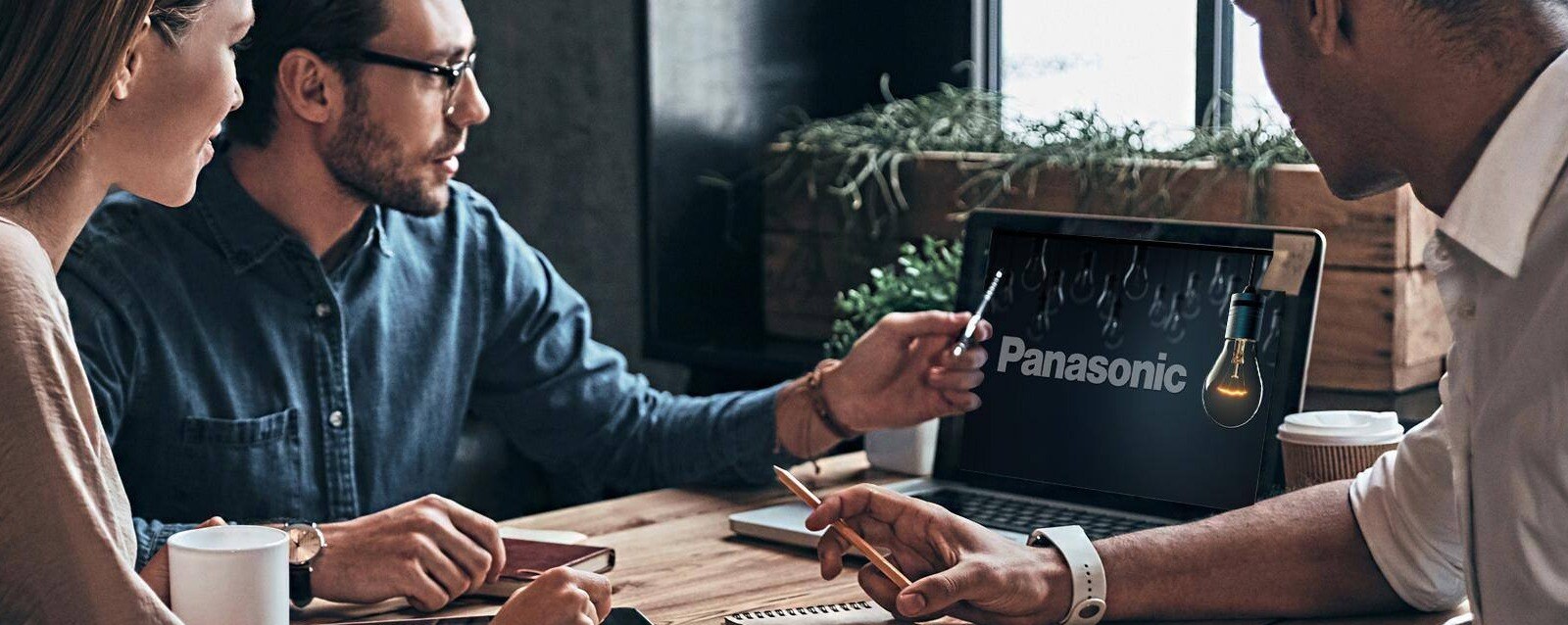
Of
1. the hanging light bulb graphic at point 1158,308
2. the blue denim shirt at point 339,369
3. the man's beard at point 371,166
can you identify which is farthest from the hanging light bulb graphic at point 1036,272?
the man's beard at point 371,166

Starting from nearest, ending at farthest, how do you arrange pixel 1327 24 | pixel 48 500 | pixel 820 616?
1. pixel 48 500
2. pixel 1327 24
3. pixel 820 616

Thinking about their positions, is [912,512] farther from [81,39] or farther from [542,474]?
[542,474]

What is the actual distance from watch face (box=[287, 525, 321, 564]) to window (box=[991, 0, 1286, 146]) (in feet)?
4.41

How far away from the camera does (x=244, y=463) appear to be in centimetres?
183

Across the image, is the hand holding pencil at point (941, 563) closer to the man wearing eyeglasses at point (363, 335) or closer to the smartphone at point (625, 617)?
the smartphone at point (625, 617)

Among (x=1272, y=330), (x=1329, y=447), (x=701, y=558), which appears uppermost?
(x=1272, y=330)

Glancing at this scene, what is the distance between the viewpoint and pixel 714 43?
2873mm

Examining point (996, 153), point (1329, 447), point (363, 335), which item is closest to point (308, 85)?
point (363, 335)

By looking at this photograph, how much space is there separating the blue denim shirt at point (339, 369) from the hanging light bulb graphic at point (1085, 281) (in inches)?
16.0

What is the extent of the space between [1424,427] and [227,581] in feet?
3.22

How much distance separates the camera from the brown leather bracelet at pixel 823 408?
6.21ft

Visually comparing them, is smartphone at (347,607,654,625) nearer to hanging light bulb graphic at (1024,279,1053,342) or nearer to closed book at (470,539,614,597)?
closed book at (470,539,614,597)

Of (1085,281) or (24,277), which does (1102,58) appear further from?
(24,277)

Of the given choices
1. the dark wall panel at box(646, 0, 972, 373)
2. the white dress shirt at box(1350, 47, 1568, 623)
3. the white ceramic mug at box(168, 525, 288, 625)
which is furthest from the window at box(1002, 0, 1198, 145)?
the white ceramic mug at box(168, 525, 288, 625)
